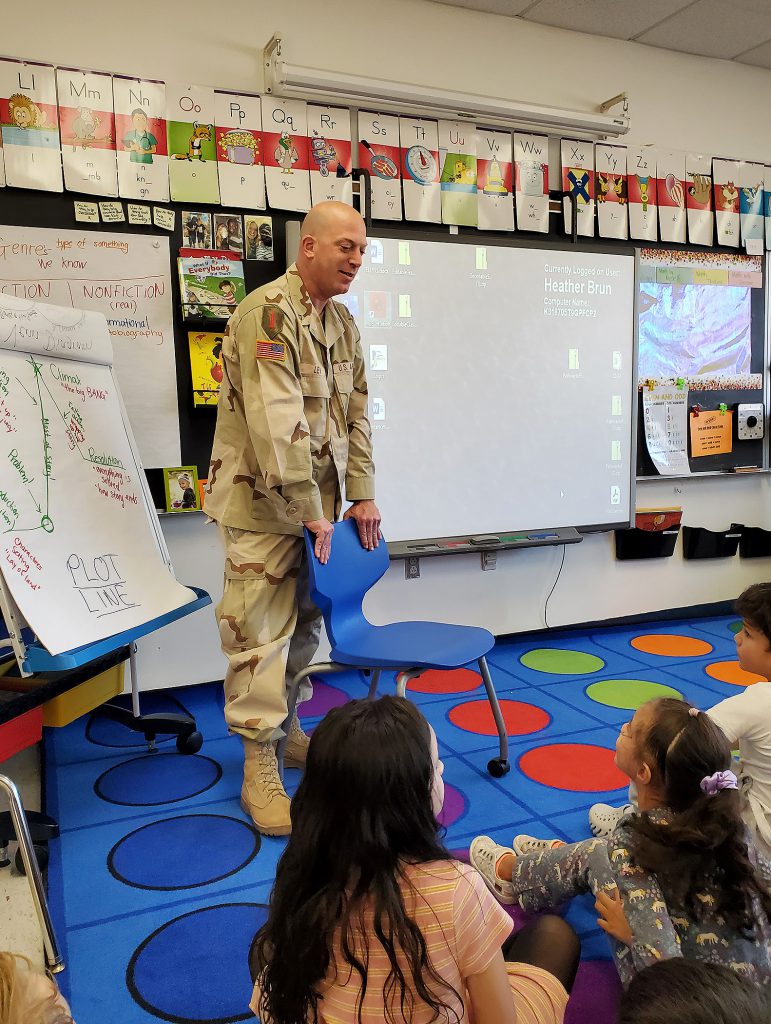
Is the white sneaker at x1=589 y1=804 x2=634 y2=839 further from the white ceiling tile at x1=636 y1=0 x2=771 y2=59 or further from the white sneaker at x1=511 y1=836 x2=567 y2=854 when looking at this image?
the white ceiling tile at x1=636 y1=0 x2=771 y2=59

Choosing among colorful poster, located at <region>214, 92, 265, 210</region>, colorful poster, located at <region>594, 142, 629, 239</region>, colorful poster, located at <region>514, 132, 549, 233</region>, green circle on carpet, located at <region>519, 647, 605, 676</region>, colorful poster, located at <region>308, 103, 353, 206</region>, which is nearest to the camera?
colorful poster, located at <region>214, 92, 265, 210</region>

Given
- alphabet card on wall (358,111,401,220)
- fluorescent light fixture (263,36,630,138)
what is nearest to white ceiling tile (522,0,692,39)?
fluorescent light fixture (263,36,630,138)

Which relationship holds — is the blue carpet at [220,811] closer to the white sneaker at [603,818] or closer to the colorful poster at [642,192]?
the white sneaker at [603,818]

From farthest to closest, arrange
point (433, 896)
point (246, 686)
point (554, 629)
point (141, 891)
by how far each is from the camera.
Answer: point (554, 629), point (246, 686), point (141, 891), point (433, 896)

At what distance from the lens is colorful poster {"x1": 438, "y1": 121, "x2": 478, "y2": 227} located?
3.21 meters

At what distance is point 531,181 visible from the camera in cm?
337

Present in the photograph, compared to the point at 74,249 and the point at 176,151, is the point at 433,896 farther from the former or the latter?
the point at 176,151

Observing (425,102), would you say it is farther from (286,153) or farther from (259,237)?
(259,237)

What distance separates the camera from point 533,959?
1.26 metres

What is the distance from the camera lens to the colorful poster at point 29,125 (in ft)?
8.32

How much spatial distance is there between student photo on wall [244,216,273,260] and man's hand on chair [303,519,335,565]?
1.33 metres

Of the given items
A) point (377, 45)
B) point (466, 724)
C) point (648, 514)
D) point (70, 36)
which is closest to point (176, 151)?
point (70, 36)

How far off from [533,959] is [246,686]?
109 centimetres

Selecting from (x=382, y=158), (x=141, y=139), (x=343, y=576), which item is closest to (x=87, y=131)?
(x=141, y=139)
